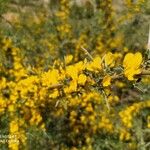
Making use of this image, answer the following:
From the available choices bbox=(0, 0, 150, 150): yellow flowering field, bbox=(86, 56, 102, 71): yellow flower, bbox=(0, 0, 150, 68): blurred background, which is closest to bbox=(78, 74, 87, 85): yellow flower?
bbox=(86, 56, 102, 71): yellow flower

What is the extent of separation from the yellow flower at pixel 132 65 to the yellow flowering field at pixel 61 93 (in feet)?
1.53

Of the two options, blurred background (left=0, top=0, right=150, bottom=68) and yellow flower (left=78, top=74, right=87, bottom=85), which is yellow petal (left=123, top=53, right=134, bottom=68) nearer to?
yellow flower (left=78, top=74, right=87, bottom=85)

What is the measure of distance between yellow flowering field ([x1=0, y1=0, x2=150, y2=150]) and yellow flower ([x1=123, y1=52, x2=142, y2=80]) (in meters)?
0.46

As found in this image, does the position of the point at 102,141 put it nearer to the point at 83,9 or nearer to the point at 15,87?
the point at 15,87

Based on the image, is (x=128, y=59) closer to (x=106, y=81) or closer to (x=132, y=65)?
(x=132, y=65)

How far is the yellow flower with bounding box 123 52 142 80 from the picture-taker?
1677 millimetres

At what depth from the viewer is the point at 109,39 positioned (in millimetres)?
6773

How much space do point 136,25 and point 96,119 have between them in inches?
91.6

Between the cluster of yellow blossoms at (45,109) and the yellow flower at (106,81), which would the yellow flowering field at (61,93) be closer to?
the cluster of yellow blossoms at (45,109)

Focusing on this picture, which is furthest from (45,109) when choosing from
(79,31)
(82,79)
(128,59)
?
(128,59)

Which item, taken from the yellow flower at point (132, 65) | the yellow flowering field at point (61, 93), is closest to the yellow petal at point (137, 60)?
the yellow flower at point (132, 65)

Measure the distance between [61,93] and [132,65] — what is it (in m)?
0.49

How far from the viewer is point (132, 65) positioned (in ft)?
5.55

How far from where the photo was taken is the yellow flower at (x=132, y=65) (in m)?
1.68
